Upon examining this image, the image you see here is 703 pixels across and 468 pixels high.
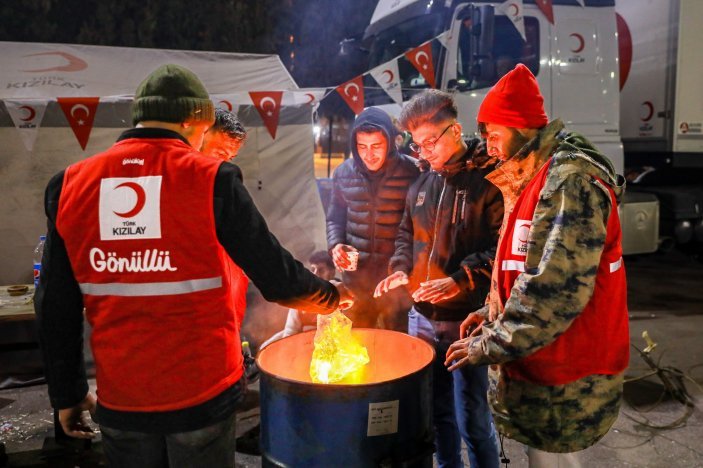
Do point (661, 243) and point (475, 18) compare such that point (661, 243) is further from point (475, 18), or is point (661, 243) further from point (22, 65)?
point (22, 65)

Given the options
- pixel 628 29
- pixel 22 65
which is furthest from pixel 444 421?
pixel 628 29

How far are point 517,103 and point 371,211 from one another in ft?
6.64

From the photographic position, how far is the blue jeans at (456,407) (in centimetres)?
272

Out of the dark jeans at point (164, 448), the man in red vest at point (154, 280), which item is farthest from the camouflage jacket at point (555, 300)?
the dark jeans at point (164, 448)

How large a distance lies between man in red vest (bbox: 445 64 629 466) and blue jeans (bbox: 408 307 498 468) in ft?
2.03

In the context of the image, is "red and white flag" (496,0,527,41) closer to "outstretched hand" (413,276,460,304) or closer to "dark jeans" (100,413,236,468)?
"outstretched hand" (413,276,460,304)

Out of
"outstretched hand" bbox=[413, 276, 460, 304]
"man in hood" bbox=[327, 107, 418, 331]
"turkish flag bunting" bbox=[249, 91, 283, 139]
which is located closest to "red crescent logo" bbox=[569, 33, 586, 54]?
"turkish flag bunting" bbox=[249, 91, 283, 139]

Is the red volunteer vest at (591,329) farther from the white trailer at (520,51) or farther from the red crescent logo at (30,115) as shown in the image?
the red crescent logo at (30,115)

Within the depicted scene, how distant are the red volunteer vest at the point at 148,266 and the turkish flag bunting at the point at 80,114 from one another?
4.43 m

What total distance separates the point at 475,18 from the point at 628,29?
4007 mm

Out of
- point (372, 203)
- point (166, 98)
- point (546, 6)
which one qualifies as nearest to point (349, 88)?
point (546, 6)

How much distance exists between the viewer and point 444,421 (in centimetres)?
295

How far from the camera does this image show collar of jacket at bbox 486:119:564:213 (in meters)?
1.98

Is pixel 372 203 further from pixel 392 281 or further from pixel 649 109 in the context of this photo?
pixel 649 109
